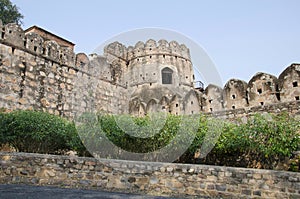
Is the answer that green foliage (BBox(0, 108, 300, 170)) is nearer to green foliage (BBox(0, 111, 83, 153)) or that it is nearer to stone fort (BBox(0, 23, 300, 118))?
green foliage (BBox(0, 111, 83, 153))

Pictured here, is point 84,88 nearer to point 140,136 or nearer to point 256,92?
point 140,136

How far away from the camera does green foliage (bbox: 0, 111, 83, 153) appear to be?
6.19 meters

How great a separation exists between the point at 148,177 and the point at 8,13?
18957 millimetres

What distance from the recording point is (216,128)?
5.90 metres

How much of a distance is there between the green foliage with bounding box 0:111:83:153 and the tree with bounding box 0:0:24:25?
14.7 meters

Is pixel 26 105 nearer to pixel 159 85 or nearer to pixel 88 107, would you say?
pixel 88 107

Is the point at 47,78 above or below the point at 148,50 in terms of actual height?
below

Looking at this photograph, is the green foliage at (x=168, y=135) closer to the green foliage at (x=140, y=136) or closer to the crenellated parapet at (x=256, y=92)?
the green foliage at (x=140, y=136)

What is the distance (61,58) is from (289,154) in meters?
9.12

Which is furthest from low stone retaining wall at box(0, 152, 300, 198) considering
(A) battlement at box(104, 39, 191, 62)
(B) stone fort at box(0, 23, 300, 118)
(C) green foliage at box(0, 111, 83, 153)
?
(A) battlement at box(104, 39, 191, 62)

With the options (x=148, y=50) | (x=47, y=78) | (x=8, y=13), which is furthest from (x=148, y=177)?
(x=8, y=13)

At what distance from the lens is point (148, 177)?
532 cm

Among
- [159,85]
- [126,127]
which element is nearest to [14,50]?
[126,127]

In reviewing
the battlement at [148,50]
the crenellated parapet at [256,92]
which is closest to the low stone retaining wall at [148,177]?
the crenellated parapet at [256,92]
